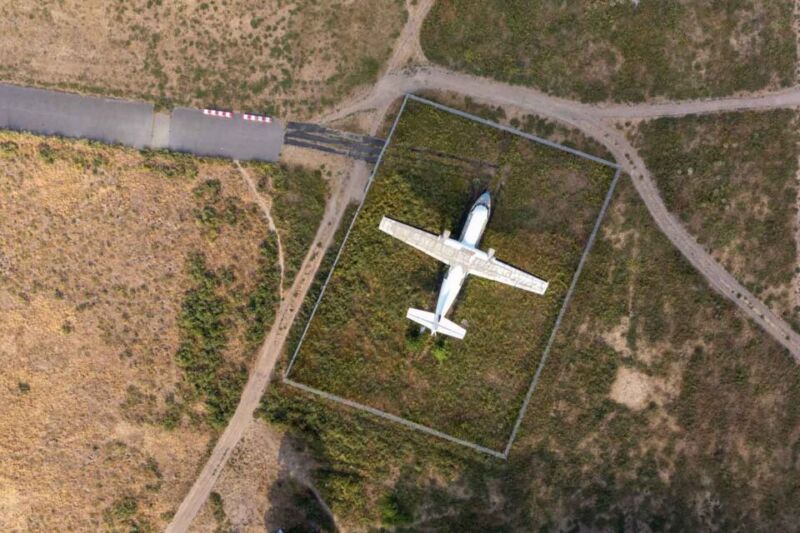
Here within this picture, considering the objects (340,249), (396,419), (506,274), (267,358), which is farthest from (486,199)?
(267,358)

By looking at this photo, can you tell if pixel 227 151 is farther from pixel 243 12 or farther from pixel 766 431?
pixel 766 431

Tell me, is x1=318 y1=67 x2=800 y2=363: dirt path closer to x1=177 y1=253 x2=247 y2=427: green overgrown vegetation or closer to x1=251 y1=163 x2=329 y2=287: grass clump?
x1=251 y1=163 x2=329 y2=287: grass clump

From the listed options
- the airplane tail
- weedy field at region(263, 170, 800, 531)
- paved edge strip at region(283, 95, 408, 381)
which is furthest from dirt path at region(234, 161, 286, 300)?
the airplane tail

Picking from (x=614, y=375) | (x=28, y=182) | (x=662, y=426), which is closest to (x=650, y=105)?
(x=614, y=375)

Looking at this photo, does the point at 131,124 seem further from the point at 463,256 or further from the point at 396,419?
the point at 396,419

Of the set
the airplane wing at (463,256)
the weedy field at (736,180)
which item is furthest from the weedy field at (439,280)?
the weedy field at (736,180)

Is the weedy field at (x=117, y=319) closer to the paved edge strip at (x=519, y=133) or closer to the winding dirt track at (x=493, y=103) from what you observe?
the winding dirt track at (x=493, y=103)

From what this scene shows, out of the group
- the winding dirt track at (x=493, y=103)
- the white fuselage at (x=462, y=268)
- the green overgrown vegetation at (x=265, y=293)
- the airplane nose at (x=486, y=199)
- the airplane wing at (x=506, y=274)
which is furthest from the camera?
the winding dirt track at (x=493, y=103)
